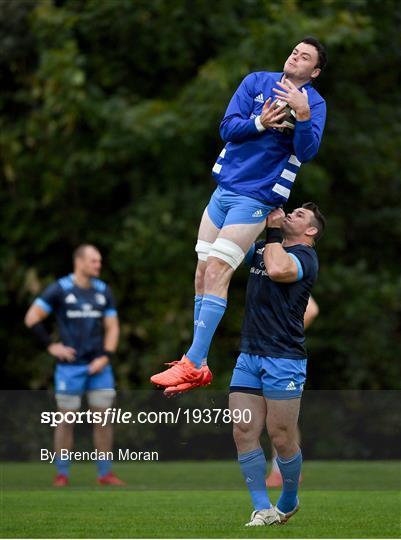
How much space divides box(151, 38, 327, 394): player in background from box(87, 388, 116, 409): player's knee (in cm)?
463

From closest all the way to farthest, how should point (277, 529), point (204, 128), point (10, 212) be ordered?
point (277, 529) → point (204, 128) → point (10, 212)

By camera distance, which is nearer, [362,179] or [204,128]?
[204,128]

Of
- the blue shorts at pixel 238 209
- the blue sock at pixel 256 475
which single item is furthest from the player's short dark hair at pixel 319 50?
the blue sock at pixel 256 475

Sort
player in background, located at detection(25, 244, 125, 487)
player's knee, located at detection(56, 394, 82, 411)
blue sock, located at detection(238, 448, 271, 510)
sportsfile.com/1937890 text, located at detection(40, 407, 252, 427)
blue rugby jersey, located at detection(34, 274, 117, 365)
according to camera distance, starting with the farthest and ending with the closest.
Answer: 1. blue rugby jersey, located at detection(34, 274, 117, 365)
2. player in background, located at detection(25, 244, 125, 487)
3. player's knee, located at detection(56, 394, 82, 411)
4. sportsfile.com/1937890 text, located at detection(40, 407, 252, 427)
5. blue sock, located at detection(238, 448, 271, 510)

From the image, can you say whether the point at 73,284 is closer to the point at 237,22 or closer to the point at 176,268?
the point at 176,268

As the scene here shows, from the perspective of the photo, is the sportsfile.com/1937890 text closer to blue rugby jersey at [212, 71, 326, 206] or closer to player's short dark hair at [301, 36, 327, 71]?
blue rugby jersey at [212, 71, 326, 206]

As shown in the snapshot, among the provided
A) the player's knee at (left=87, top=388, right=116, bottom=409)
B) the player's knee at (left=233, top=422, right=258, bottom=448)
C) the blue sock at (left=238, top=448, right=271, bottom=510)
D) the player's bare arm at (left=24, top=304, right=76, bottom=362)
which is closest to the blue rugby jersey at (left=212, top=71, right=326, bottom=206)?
the player's knee at (left=233, top=422, right=258, bottom=448)

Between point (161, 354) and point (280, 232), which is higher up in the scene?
point (280, 232)

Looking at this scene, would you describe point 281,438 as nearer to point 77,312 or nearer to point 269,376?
point 269,376

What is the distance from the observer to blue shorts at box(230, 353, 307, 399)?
21.7 ft

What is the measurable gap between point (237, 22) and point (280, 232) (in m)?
9.77

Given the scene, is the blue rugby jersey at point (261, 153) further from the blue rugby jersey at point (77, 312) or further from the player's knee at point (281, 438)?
the blue rugby jersey at point (77, 312)

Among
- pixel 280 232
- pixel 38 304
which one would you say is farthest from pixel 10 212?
pixel 280 232

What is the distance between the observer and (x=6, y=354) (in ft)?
56.7
